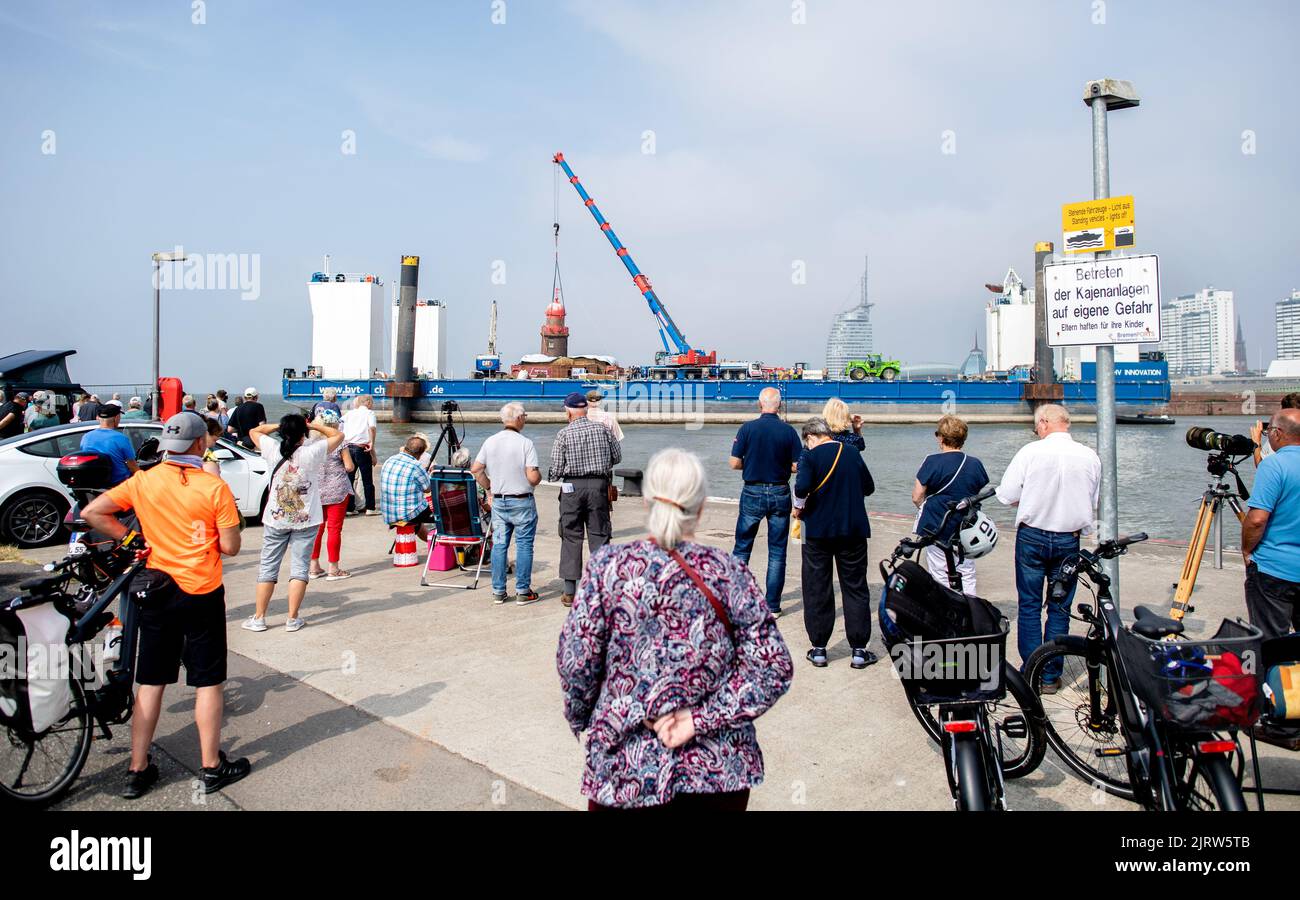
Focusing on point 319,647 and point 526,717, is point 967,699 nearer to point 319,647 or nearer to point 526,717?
point 526,717

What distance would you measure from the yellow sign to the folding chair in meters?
5.17

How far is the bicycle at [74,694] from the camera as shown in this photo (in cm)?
340

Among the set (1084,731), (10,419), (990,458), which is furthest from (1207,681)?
(990,458)

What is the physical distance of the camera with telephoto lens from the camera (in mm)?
4852

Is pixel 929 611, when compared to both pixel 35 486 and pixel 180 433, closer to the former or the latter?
pixel 180 433

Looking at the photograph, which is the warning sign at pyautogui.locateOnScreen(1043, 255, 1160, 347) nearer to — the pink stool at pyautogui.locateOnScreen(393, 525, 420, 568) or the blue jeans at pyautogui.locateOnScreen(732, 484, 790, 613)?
the blue jeans at pyautogui.locateOnScreen(732, 484, 790, 613)

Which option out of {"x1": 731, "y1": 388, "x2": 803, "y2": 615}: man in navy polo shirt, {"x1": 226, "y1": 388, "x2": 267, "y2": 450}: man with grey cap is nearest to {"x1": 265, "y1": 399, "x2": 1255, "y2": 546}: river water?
{"x1": 226, "y1": 388, "x2": 267, "y2": 450}: man with grey cap

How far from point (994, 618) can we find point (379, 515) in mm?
9726

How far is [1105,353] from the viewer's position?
4.75 meters

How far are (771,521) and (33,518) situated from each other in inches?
320

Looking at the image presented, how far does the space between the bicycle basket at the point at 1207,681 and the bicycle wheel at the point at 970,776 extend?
63 centimetres
